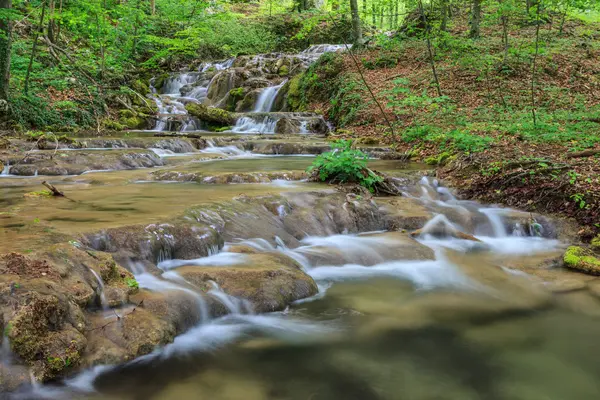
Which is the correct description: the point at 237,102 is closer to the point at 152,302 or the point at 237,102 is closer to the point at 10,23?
the point at 10,23

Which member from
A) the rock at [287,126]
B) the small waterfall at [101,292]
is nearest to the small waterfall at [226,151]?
the rock at [287,126]

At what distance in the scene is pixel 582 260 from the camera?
4949 mm

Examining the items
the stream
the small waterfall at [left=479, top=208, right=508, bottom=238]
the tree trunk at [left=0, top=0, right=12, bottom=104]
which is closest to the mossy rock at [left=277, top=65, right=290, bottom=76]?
the tree trunk at [left=0, top=0, right=12, bottom=104]

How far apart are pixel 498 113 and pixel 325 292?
9.03 metres

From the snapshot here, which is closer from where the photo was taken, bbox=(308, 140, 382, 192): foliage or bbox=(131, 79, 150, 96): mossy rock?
bbox=(308, 140, 382, 192): foliage

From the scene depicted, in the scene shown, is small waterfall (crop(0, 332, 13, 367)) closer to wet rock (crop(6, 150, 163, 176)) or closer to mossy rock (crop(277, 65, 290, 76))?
wet rock (crop(6, 150, 163, 176))

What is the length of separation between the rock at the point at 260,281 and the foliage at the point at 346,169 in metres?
3.03

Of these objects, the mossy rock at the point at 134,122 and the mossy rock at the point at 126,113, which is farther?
the mossy rock at the point at 126,113

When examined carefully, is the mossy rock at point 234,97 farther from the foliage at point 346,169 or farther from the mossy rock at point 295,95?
the foliage at point 346,169

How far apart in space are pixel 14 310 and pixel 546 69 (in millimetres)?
15882

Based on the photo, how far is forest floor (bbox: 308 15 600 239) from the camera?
21.9 ft

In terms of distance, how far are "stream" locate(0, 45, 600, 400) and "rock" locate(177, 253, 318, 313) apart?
2cm

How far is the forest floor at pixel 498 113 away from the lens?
21.9 feet

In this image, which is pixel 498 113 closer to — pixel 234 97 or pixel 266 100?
pixel 266 100
